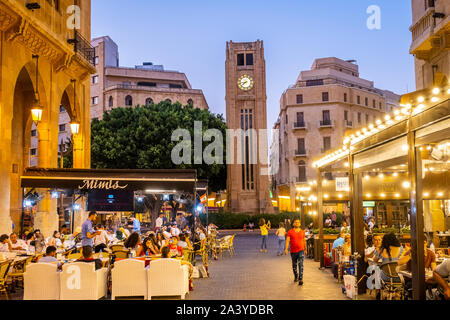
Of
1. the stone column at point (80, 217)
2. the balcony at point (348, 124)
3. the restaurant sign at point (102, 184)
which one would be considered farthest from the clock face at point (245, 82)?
the restaurant sign at point (102, 184)

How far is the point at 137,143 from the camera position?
3659 centimetres

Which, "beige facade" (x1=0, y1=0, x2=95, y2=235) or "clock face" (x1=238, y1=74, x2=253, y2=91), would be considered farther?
"clock face" (x1=238, y1=74, x2=253, y2=91)

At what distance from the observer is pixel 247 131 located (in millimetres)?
58875

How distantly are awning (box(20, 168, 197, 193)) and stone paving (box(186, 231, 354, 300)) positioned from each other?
307 centimetres

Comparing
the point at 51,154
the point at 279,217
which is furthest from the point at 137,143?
the point at 51,154

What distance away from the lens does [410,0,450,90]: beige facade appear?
16.6m

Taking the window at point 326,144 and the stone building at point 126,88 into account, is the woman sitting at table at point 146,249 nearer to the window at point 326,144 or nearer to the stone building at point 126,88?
the window at point 326,144

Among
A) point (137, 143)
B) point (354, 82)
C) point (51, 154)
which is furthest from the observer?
point (354, 82)

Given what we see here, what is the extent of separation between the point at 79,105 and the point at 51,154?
3.93 metres

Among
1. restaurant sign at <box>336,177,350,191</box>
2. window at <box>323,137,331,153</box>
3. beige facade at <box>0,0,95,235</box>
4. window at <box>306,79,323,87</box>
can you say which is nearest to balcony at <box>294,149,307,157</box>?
window at <box>323,137,331,153</box>

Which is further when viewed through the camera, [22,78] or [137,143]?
[137,143]

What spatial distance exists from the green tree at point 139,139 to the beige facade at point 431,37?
20592 millimetres

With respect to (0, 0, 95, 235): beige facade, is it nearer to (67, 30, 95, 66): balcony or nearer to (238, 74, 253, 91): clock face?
(67, 30, 95, 66): balcony
